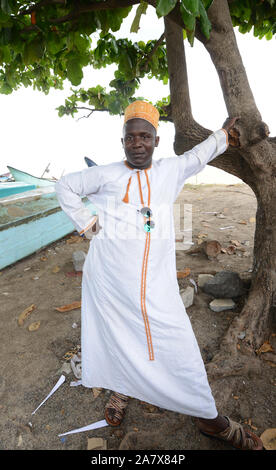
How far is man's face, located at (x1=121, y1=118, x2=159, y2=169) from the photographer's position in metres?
1.72

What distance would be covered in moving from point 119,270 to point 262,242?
1759 millimetres

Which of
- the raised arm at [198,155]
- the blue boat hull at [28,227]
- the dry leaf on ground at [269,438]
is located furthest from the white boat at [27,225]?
the dry leaf on ground at [269,438]

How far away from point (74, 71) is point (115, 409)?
2.86 meters

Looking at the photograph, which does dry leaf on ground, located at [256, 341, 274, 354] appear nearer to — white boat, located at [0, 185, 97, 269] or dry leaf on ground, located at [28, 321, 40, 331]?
dry leaf on ground, located at [28, 321, 40, 331]

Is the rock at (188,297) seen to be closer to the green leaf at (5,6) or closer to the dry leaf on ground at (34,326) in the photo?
the dry leaf on ground at (34,326)

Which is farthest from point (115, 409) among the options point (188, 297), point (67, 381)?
point (188, 297)

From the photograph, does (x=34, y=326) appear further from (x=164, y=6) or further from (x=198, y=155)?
(x=164, y=6)

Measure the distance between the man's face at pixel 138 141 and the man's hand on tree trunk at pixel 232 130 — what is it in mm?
649

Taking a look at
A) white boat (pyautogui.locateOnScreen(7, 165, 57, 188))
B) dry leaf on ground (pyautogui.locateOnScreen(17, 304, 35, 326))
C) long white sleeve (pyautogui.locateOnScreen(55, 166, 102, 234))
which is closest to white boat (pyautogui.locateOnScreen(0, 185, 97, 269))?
dry leaf on ground (pyautogui.locateOnScreen(17, 304, 35, 326))

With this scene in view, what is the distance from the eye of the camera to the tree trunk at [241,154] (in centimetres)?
239

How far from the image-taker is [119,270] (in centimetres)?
172

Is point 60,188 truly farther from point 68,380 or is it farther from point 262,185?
point 262,185
